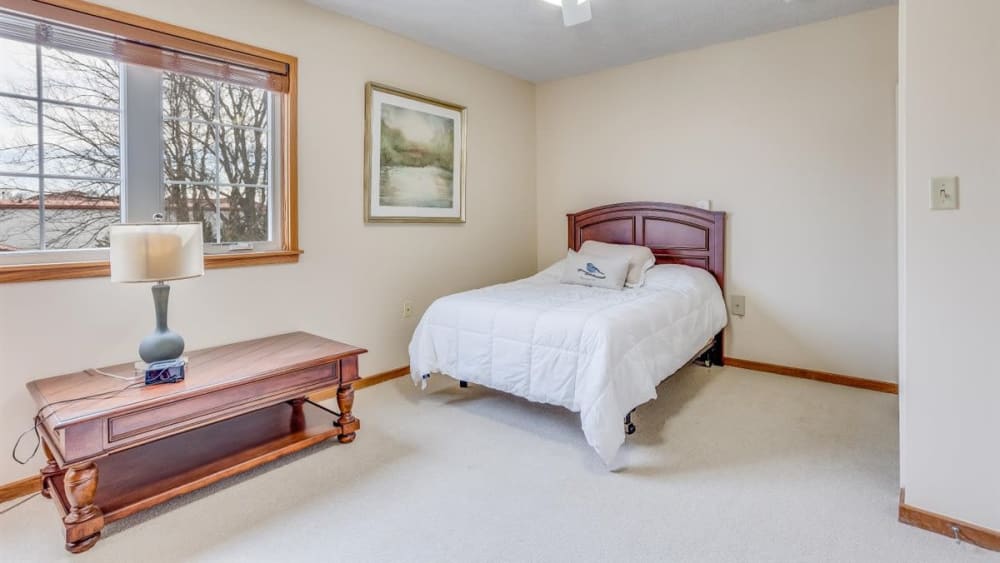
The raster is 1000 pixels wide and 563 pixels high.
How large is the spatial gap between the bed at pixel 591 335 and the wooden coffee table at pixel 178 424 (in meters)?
0.63

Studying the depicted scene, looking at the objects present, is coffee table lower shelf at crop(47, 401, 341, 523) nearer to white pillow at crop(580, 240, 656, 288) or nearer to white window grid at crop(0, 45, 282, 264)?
white window grid at crop(0, 45, 282, 264)

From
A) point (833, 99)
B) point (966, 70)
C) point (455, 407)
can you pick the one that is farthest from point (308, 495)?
point (833, 99)

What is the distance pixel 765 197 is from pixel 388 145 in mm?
2714

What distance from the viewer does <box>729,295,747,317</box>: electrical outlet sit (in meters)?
3.76

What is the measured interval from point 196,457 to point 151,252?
2.88 ft

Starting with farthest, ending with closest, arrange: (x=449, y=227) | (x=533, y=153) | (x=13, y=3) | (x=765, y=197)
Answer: (x=533, y=153) < (x=449, y=227) < (x=765, y=197) < (x=13, y=3)

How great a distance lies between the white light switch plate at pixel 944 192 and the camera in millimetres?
1654

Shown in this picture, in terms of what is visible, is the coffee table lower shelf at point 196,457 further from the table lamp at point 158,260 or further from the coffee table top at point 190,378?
the table lamp at point 158,260

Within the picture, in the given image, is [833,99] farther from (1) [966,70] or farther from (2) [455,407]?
(2) [455,407]

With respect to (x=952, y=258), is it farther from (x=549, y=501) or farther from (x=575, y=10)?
(x=575, y=10)

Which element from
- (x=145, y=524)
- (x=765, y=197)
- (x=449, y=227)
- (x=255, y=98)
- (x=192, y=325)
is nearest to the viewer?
(x=145, y=524)

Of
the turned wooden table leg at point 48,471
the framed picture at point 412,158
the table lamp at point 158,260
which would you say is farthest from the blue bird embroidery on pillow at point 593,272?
the turned wooden table leg at point 48,471

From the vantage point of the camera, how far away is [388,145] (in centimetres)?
346

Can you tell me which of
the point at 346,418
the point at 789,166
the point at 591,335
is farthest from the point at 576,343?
the point at 789,166
